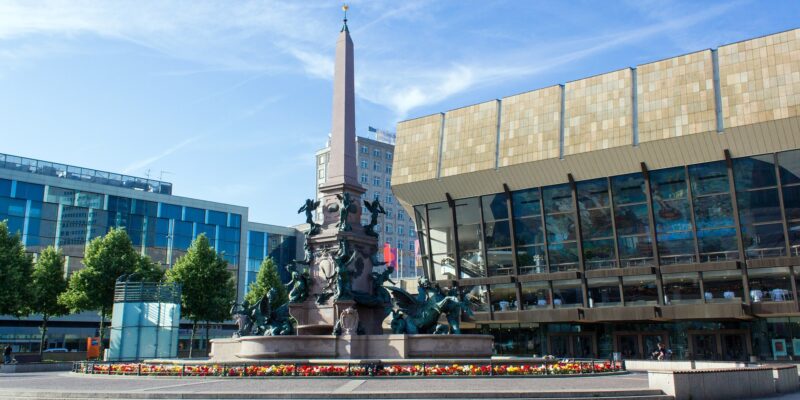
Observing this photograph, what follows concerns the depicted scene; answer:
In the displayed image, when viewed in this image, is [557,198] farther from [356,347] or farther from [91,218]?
[91,218]

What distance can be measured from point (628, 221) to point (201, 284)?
34.5 meters

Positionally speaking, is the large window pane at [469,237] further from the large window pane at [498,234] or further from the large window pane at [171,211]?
the large window pane at [171,211]

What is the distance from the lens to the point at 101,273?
1918 inches

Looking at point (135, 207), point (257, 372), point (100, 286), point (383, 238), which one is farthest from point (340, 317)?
point (383, 238)

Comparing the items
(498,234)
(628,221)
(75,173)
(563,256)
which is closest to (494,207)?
(498,234)

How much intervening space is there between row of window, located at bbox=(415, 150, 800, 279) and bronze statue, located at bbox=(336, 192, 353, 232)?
93.3 ft

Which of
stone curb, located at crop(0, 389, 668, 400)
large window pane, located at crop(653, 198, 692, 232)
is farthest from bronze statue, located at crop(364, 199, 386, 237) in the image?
large window pane, located at crop(653, 198, 692, 232)

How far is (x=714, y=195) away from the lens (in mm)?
49250

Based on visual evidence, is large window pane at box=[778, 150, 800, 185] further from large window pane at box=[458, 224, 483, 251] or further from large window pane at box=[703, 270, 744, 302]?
large window pane at box=[458, 224, 483, 251]

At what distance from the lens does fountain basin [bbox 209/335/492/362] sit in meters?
26.4

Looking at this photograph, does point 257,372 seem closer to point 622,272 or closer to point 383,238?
point 622,272

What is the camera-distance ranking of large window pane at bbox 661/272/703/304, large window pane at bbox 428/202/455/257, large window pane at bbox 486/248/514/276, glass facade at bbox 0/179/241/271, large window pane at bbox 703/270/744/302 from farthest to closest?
glass facade at bbox 0/179/241/271 → large window pane at bbox 428/202/455/257 → large window pane at bbox 486/248/514/276 → large window pane at bbox 661/272/703/304 → large window pane at bbox 703/270/744/302

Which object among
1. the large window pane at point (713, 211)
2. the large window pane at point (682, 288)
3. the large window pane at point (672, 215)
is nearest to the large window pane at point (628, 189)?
the large window pane at point (672, 215)

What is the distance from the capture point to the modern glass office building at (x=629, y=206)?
46.6 meters
